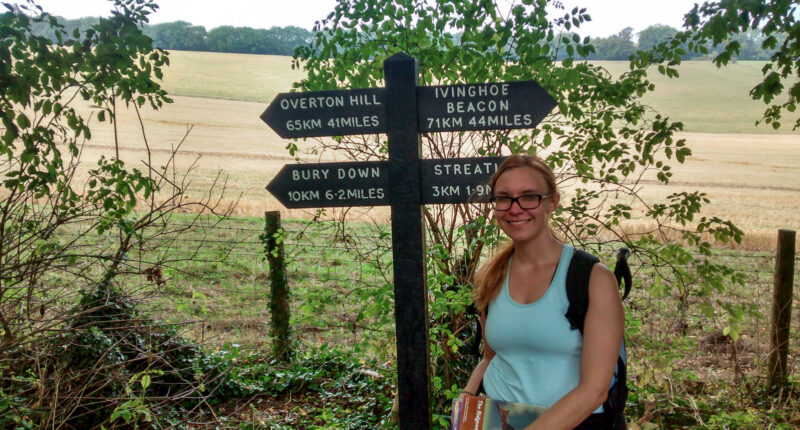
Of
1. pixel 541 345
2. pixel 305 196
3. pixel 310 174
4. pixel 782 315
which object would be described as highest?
pixel 310 174

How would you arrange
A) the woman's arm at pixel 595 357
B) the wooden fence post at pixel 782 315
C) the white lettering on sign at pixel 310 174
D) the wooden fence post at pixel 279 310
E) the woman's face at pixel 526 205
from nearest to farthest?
the woman's arm at pixel 595 357 < the woman's face at pixel 526 205 < the white lettering on sign at pixel 310 174 < the wooden fence post at pixel 782 315 < the wooden fence post at pixel 279 310

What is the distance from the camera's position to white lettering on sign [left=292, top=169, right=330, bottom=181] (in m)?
3.08

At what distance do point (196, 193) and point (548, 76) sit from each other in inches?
605

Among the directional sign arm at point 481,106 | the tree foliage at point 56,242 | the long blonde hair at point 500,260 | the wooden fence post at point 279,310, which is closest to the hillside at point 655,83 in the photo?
the wooden fence post at point 279,310

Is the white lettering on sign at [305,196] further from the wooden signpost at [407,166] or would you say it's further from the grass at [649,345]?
the grass at [649,345]

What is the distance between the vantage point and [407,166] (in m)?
2.94

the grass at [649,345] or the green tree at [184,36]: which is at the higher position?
the green tree at [184,36]

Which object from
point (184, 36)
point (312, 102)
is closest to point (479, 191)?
point (312, 102)

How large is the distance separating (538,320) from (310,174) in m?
1.53

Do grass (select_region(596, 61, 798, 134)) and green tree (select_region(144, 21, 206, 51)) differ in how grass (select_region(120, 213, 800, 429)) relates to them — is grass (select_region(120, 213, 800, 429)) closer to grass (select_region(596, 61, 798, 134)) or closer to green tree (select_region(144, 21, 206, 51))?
grass (select_region(596, 61, 798, 134))

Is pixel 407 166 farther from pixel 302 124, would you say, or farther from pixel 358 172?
pixel 302 124

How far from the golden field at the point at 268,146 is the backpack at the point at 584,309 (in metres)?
8.37

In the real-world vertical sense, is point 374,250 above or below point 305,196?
below

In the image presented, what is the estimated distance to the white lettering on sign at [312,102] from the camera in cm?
304
